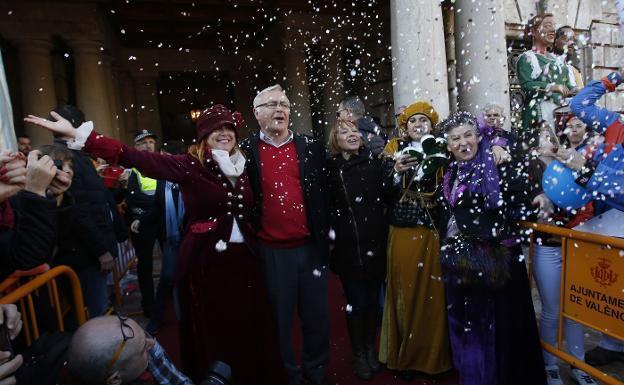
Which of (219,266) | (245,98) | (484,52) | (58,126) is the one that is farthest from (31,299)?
(245,98)

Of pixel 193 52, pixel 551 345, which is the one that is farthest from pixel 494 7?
pixel 193 52

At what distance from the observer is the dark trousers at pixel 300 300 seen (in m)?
2.91

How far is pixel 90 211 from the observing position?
11.2 feet

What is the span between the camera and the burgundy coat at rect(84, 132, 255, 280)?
2623mm

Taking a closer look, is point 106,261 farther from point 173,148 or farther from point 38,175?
point 173,148

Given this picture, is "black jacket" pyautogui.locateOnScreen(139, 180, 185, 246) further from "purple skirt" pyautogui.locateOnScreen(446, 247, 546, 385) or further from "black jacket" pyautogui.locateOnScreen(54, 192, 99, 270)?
Result: "purple skirt" pyautogui.locateOnScreen(446, 247, 546, 385)

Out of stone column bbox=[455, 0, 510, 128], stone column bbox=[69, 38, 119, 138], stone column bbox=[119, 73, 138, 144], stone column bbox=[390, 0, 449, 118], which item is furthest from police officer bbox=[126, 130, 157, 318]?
stone column bbox=[119, 73, 138, 144]

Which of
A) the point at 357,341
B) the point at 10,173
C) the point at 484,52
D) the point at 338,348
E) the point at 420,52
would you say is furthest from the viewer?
the point at 484,52

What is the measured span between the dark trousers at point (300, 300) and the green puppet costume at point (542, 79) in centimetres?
410

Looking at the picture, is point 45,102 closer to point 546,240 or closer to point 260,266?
point 260,266

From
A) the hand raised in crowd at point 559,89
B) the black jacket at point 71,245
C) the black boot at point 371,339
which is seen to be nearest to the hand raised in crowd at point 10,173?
the black jacket at point 71,245

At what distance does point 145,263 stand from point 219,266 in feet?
7.81

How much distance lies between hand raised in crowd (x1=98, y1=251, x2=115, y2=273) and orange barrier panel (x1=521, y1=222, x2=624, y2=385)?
3250 mm

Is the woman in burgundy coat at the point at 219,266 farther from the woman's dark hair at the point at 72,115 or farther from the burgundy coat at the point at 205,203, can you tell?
the woman's dark hair at the point at 72,115
